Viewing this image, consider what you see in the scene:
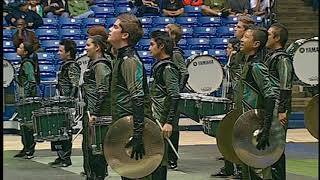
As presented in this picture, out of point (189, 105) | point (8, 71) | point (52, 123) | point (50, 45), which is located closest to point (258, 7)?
point (50, 45)

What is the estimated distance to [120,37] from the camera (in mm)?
6766

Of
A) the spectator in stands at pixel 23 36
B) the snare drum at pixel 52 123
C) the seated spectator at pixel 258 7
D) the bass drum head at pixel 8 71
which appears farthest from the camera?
the seated spectator at pixel 258 7

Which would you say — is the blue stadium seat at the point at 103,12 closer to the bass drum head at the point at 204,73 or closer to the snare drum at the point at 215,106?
the bass drum head at the point at 204,73

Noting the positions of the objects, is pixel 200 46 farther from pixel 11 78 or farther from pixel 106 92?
pixel 106 92

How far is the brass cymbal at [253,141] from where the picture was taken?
7.11 metres

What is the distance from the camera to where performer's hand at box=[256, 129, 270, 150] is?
23.1ft

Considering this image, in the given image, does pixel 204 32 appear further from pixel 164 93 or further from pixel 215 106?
pixel 164 93

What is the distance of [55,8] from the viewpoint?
20.4 meters

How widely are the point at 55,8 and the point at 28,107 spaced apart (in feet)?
29.7

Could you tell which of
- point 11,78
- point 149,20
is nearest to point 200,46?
point 149,20

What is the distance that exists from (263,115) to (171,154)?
12.6ft

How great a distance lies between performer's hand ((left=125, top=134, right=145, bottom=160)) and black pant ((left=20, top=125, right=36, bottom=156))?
573 centimetres

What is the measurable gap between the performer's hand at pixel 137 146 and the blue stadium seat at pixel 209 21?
13826 mm

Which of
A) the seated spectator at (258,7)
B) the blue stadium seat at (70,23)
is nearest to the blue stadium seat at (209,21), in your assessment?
the seated spectator at (258,7)
